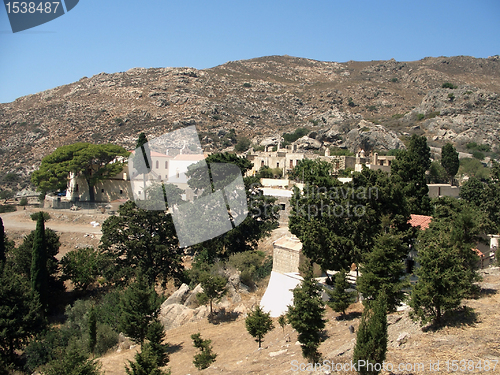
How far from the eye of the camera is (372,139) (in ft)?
165

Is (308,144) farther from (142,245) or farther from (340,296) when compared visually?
(340,296)

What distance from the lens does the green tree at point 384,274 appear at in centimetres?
1088

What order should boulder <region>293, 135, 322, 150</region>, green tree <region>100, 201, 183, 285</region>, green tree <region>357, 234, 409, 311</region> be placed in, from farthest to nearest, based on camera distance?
boulder <region>293, 135, 322, 150</region>
green tree <region>100, 201, 183, 285</region>
green tree <region>357, 234, 409, 311</region>

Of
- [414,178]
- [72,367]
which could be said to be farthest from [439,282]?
[414,178]

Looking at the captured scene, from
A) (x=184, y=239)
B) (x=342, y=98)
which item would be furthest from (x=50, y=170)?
(x=342, y=98)

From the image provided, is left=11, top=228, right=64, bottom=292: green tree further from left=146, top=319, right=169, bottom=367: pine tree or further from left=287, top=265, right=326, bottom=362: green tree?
left=287, top=265, right=326, bottom=362: green tree

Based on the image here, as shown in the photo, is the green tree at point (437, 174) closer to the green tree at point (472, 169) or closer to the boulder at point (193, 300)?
the green tree at point (472, 169)

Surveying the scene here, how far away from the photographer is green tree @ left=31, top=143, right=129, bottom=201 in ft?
132

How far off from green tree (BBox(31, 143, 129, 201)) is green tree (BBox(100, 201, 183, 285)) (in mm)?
19941

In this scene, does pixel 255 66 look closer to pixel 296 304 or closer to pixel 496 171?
pixel 496 171

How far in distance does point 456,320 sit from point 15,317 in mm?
19371

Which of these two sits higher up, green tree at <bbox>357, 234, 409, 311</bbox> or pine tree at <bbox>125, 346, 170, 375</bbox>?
green tree at <bbox>357, 234, 409, 311</bbox>

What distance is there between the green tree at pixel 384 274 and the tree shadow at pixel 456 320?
141 centimetres

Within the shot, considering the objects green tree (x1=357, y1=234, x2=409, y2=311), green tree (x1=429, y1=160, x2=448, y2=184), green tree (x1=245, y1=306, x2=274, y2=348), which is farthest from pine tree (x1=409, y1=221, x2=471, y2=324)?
green tree (x1=429, y1=160, x2=448, y2=184)
